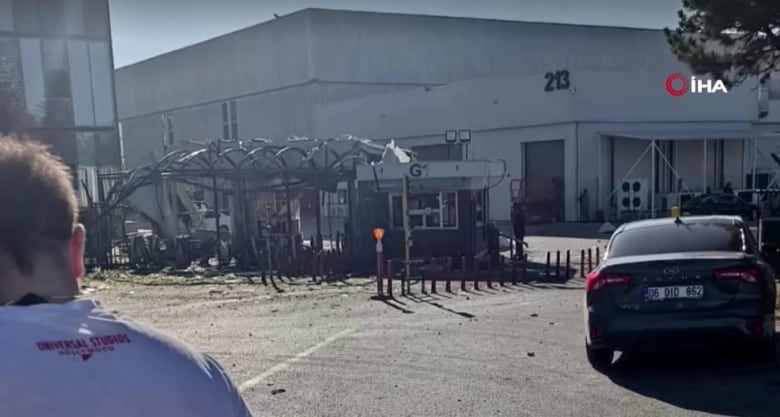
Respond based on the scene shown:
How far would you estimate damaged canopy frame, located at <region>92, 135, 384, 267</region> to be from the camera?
22.5m

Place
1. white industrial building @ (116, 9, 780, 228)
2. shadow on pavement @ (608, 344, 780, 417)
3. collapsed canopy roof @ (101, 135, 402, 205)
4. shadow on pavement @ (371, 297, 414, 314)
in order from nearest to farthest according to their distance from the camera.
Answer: shadow on pavement @ (608, 344, 780, 417) < shadow on pavement @ (371, 297, 414, 314) < collapsed canopy roof @ (101, 135, 402, 205) < white industrial building @ (116, 9, 780, 228)

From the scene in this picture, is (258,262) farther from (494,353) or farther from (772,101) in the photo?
(772,101)

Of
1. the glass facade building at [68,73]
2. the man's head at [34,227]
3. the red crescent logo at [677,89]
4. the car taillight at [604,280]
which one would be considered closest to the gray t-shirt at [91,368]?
the man's head at [34,227]

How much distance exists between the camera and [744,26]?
489 inches

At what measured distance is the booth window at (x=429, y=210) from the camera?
20984mm

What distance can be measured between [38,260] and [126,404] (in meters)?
0.41

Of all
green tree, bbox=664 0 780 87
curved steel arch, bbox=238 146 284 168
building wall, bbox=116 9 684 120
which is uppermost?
building wall, bbox=116 9 684 120

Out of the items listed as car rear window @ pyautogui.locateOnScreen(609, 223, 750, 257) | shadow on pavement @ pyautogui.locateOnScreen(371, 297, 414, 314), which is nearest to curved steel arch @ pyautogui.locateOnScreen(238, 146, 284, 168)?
shadow on pavement @ pyautogui.locateOnScreen(371, 297, 414, 314)

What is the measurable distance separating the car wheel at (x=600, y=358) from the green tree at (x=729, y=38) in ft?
24.6

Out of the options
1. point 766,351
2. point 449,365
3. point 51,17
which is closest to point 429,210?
point 449,365

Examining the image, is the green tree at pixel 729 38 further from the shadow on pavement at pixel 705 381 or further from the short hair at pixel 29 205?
the short hair at pixel 29 205

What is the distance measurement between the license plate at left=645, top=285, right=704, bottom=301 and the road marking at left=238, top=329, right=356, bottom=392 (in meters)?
3.93

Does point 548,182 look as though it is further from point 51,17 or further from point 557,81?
point 51,17

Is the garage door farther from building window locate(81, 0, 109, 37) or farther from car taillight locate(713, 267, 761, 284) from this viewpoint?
car taillight locate(713, 267, 761, 284)
